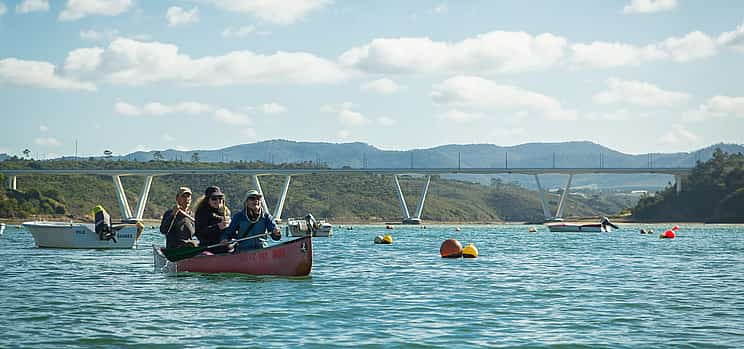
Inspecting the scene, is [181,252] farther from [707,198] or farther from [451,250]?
[707,198]

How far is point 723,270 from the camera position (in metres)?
29.4

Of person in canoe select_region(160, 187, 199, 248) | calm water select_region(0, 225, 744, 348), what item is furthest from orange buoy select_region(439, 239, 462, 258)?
person in canoe select_region(160, 187, 199, 248)

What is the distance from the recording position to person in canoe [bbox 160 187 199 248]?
23.4 meters

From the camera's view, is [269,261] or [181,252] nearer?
[269,261]

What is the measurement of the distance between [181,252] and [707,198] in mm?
125001

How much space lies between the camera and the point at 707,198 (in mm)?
136875

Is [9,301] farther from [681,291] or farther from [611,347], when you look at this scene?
[681,291]

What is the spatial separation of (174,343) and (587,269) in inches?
763

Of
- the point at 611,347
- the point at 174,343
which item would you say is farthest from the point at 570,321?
the point at 174,343

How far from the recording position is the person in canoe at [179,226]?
2338 cm

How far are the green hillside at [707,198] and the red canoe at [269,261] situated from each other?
113573mm

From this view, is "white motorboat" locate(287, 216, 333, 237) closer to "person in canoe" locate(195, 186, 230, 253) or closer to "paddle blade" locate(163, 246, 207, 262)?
"paddle blade" locate(163, 246, 207, 262)

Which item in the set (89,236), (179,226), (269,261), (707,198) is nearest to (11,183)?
(707,198)

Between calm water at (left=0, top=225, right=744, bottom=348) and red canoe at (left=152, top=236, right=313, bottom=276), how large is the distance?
0.27m
